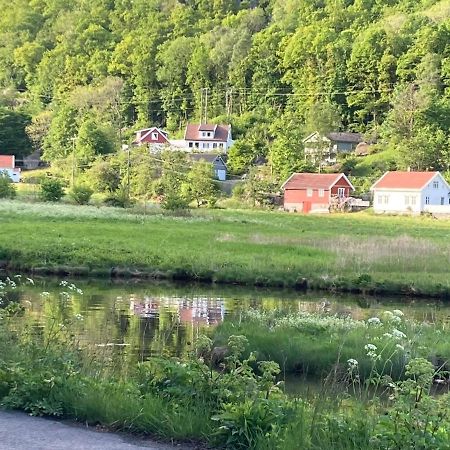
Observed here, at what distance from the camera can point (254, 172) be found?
7394cm

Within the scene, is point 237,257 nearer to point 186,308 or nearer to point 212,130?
point 186,308

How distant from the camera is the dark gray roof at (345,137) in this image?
8925cm

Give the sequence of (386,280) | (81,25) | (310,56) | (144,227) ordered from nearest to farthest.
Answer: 1. (386,280)
2. (144,227)
3. (310,56)
4. (81,25)

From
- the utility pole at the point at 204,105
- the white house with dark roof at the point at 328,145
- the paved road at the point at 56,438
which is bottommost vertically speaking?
the paved road at the point at 56,438

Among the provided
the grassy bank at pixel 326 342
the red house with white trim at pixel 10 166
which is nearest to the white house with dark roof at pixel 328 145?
the red house with white trim at pixel 10 166

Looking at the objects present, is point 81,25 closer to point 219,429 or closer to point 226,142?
point 226,142

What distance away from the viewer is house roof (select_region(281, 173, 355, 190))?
232ft

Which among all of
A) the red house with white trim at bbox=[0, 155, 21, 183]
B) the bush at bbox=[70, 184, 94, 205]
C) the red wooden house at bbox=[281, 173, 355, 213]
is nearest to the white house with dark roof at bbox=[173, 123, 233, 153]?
the red house with white trim at bbox=[0, 155, 21, 183]

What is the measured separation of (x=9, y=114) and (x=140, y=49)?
4029 centimetres

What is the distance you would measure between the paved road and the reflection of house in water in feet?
32.5

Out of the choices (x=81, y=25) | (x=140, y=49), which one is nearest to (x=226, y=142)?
(x=140, y=49)

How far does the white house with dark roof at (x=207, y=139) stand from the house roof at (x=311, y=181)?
1164 inches

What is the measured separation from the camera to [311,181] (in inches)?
2810

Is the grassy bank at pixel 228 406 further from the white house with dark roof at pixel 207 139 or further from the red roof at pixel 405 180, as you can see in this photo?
the white house with dark roof at pixel 207 139
